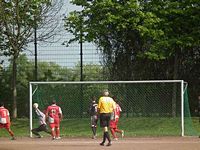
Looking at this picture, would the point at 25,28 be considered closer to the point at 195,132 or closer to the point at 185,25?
the point at 185,25

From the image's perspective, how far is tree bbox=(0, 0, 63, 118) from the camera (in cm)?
2891

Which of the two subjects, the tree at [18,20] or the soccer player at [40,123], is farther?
the tree at [18,20]

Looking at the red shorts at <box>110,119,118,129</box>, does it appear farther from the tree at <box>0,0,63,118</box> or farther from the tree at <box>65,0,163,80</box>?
the tree at <box>0,0,63,118</box>

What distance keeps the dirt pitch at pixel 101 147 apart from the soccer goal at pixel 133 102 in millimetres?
2083

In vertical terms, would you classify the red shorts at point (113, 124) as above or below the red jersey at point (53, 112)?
below

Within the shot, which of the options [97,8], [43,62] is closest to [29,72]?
[43,62]

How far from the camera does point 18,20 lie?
28.9m

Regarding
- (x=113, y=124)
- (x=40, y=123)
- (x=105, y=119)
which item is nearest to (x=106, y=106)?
(x=105, y=119)

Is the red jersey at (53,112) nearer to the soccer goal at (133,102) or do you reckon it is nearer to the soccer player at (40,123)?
the soccer player at (40,123)

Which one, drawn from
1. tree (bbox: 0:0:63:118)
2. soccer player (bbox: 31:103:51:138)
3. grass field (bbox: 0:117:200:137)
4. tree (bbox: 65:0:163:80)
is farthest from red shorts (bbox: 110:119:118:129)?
tree (bbox: 0:0:63:118)

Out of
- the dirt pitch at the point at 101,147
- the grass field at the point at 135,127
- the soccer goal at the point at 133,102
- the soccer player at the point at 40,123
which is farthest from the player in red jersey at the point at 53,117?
the soccer goal at the point at 133,102

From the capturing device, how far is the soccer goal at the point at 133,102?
23.9 meters

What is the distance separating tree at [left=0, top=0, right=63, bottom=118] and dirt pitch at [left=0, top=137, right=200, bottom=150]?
27.6ft

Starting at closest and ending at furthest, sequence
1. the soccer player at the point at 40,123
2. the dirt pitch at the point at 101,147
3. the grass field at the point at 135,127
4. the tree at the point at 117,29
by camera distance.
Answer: the dirt pitch at the point at 101,147 < the soccer player at the point at 40,123 < the grass field at the point at 135,127 < the tree at the point at 117,29
